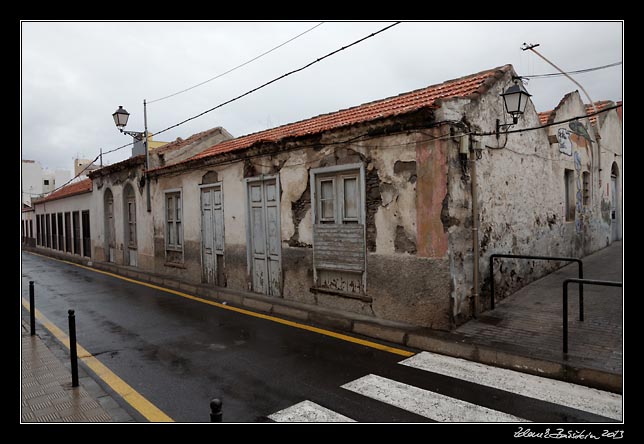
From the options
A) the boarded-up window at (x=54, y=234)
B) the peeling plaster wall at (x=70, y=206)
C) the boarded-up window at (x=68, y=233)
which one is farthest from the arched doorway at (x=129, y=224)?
the boarded-up window at (x=54, y=234)

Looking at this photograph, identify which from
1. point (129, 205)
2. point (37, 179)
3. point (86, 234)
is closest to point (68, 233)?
point (86, 234)

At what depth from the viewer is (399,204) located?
728cm

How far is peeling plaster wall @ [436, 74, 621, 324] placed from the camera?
6.82m

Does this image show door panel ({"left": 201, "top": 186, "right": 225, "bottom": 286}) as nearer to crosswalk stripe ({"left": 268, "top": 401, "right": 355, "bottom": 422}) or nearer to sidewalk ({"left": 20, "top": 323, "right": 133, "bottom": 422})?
sidewalk ({"left": 20, "top": 323, "right": 133, "bottom": 422})

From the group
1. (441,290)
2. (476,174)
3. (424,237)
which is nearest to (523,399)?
(441,290)

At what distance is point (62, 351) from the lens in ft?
21.4

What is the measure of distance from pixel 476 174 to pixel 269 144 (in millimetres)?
4598

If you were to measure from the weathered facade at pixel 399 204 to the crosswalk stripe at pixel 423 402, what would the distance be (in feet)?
6.87

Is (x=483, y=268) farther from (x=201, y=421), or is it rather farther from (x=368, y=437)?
(x=201, y=421)

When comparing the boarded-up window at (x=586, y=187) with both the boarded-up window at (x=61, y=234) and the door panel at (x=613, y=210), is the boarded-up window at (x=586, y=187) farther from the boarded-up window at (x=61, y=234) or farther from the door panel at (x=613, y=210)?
the boarded-up window at (x=61, y=234)

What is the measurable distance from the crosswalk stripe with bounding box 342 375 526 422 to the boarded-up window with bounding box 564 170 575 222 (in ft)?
27.3

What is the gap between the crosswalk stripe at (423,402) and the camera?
415 cm

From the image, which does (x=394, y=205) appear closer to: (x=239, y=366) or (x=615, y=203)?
(x=239, y=366)

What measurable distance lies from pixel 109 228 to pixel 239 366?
622 inches
